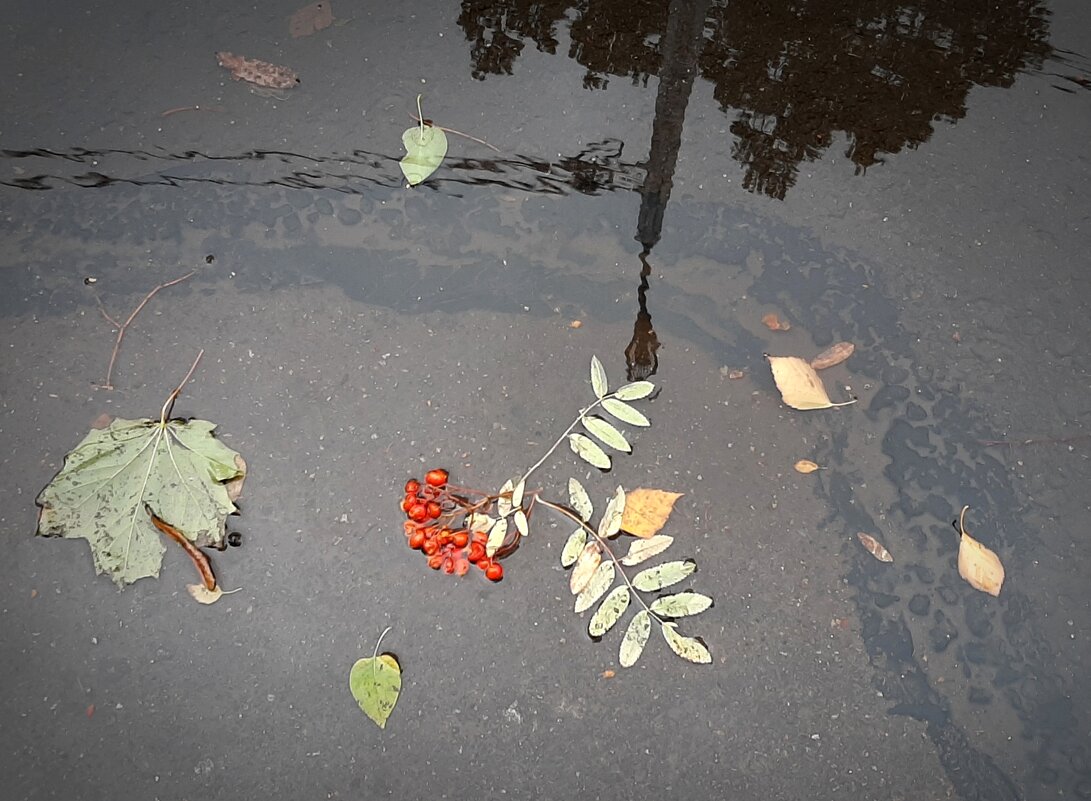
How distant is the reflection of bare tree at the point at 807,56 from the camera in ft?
7.37

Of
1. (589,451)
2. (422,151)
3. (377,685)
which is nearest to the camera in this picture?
(377,685)

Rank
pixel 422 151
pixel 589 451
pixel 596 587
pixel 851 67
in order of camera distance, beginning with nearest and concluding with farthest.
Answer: pixel 596 587, pixel 589 451, pixel 422 151, pixel 851 67

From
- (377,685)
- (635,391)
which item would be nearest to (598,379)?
(635,391)

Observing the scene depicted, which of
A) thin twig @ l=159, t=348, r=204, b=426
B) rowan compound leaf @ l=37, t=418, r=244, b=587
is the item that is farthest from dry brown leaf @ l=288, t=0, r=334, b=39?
rowan compound leaf @ l=37, t=418, r=244, b=587

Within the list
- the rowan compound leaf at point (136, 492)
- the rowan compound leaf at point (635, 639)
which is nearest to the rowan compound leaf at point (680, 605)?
the rowan compound leaf at point (635, 639)

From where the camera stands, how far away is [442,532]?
1767 mm

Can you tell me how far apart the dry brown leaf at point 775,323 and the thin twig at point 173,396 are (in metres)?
1.29

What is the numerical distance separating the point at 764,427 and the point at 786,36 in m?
1.15

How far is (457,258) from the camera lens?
206cm

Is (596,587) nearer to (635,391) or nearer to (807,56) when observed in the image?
(635,391)

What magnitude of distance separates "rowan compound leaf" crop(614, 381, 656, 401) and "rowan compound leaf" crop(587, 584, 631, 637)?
421 mm

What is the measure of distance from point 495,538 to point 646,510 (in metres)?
0.32

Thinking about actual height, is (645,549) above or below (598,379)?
below

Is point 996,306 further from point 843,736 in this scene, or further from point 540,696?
point 540,696
